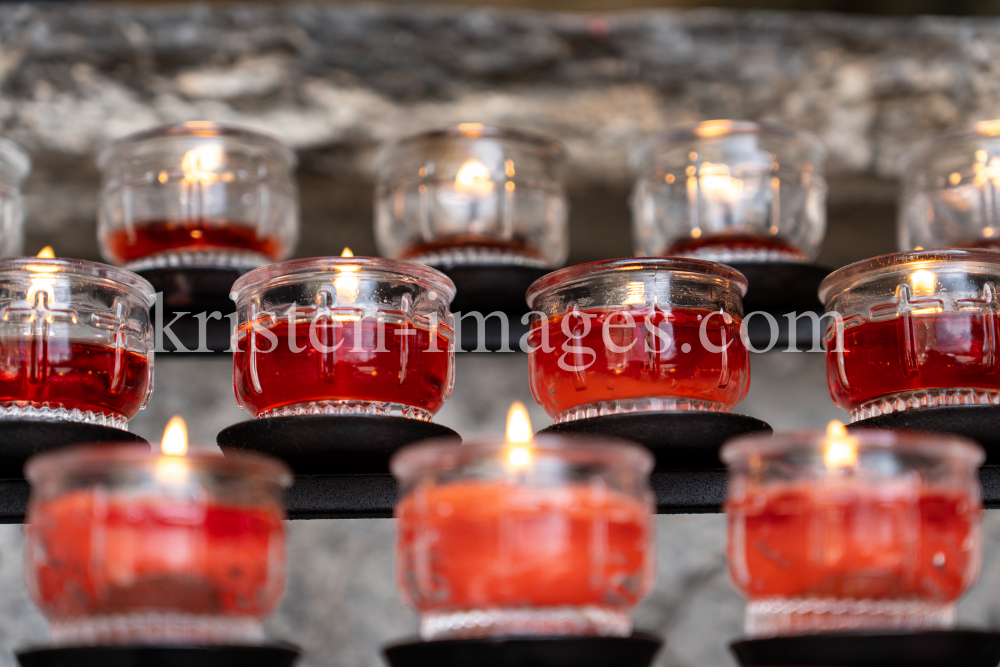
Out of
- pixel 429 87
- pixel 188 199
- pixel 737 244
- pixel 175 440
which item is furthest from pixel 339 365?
pixel 429 87

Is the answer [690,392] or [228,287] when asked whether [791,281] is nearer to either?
[690,392]

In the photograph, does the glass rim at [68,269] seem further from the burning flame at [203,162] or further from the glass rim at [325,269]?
the burning flame at [203,162]

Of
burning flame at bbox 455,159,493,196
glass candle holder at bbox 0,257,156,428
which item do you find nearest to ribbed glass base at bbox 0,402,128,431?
glass candle holder at bbox 0,257,156,428

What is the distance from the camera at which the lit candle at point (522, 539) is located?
0.57 metres

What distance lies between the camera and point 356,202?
1.41 meters

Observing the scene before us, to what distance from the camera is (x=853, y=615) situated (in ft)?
1.96

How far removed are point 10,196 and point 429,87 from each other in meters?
0.48

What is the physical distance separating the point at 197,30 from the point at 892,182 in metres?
0.84

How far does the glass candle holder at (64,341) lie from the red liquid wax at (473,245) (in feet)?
1.13

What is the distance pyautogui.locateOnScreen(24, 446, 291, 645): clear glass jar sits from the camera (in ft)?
1.89

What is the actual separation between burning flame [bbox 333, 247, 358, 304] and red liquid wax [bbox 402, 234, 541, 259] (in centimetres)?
30

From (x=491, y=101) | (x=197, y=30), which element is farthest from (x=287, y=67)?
(x=491, y=101)

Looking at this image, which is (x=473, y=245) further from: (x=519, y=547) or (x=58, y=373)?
(x=519, y=547)

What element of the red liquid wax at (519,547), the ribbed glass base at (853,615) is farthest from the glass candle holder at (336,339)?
the ribbed glass base at (853,615)
